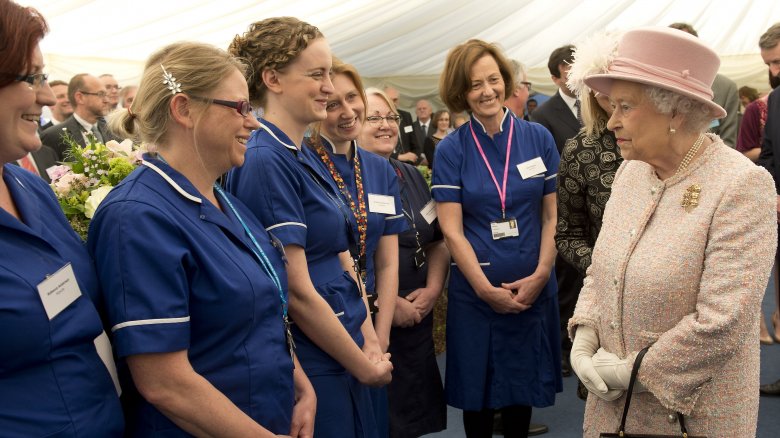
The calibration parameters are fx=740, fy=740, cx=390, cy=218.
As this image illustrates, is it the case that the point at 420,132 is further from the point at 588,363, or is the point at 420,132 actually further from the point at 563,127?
the point at 588,363

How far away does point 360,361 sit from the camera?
2064 millimetres

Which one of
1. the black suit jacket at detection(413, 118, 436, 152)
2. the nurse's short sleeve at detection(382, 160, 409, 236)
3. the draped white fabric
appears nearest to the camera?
the nurse's short sleeve at detection(382, 160, 409, 236)

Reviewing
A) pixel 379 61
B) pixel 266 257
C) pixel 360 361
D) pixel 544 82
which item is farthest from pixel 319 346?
pixel 544 82

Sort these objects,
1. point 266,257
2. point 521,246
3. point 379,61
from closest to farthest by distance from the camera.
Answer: point 266,257
point 521,246
point 379,61

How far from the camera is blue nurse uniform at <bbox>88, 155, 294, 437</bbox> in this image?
4.61 feet

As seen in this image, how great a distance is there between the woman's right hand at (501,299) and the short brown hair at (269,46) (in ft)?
4.19

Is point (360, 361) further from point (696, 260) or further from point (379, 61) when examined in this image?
point (379, 61)

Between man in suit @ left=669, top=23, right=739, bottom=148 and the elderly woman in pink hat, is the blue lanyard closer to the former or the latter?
the elderly woman in pink hat

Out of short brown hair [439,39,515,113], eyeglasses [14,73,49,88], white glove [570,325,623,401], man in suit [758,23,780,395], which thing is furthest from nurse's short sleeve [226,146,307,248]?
man in suit [758,23,780,395]

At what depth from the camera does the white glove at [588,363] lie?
1.86 meters

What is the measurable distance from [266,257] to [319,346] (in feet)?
1.40

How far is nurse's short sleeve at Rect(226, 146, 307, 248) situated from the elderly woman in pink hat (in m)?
0.81

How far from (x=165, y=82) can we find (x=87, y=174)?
67 centimetres

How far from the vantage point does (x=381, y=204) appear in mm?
2588
